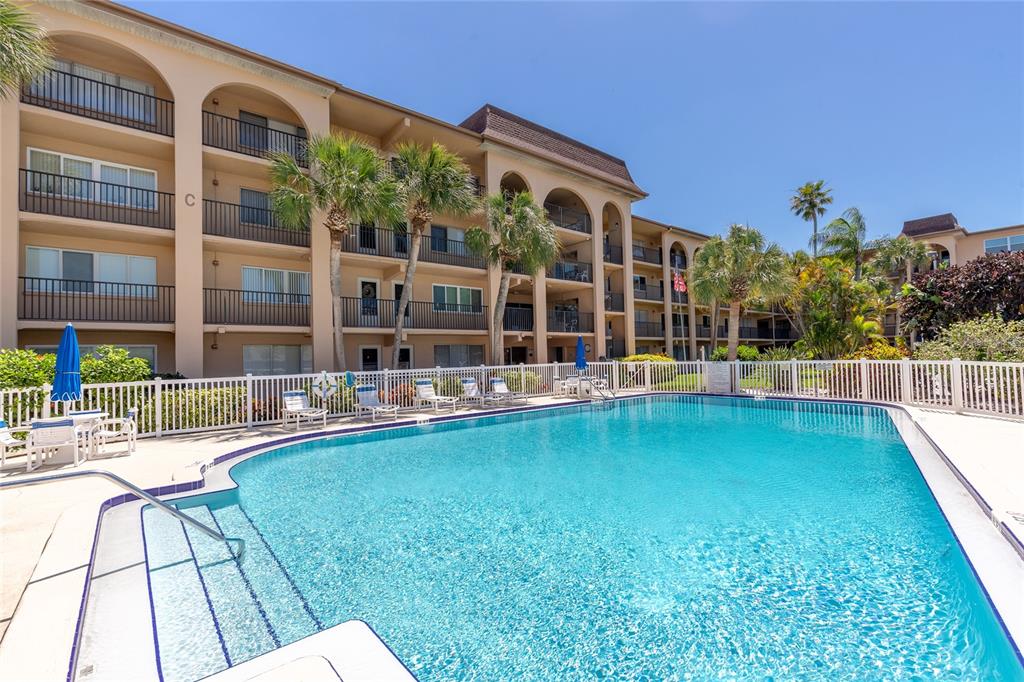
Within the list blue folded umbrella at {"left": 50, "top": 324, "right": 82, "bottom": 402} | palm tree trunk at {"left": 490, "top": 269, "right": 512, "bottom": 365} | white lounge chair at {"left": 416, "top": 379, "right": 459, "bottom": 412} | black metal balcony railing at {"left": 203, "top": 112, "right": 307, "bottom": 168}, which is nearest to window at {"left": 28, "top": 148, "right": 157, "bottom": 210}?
black metal balcony railing at {"left": 203, "top": 112, "right": 307, "bottom": 168}

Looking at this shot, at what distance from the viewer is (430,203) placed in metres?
15.7

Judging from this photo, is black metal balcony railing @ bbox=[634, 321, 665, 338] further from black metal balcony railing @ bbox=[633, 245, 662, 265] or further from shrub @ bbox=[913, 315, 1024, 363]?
shrub @ bbox=[913, 315, 1024, 363]

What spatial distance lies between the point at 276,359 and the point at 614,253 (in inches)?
738

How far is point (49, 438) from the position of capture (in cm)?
678

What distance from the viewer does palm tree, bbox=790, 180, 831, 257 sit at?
32.4 meters

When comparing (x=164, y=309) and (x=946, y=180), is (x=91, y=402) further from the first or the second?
(x=946, y=180)

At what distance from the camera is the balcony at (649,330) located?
2884cm

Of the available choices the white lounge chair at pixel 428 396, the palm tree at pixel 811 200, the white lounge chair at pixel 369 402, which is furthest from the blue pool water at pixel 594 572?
the palm tree at pixel 811 200

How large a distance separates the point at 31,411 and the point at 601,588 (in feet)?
37.2

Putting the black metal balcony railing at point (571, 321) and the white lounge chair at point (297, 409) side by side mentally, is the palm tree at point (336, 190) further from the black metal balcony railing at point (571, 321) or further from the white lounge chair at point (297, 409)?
the black metal balcony railing at point (571, 321)

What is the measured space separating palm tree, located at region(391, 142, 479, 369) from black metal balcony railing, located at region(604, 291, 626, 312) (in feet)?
39.1

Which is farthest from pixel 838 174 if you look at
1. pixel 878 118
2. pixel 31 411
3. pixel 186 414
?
pixel 31 411

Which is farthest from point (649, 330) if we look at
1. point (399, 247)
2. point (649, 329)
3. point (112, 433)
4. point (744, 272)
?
point (112, 433)

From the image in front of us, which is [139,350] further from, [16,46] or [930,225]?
[930,225]
